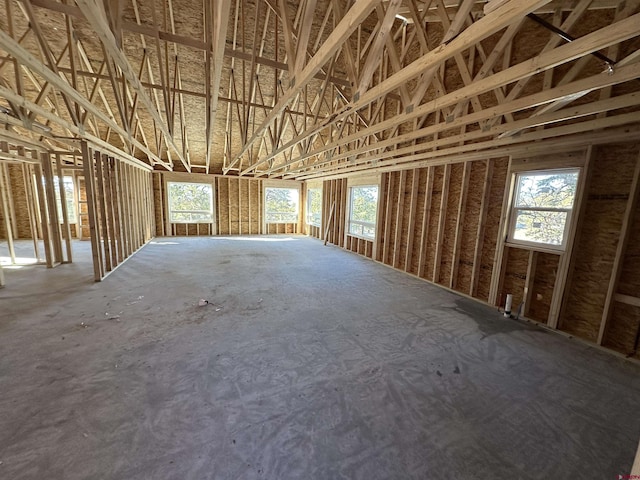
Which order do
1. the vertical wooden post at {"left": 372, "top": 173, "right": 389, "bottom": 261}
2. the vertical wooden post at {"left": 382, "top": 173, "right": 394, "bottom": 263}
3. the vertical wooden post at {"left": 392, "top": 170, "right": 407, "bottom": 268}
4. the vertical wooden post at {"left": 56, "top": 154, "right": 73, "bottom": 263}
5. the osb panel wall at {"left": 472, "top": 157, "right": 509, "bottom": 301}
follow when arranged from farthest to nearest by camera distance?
the vertical wooden post at {"left": 372, "top": 173, "right": 389, "bottom": 261} < the vertical wooden post at {"left": 382, "top": 173, "right": 394, "bottom": 263} < the vertical wooden post at {"left": 392, "top": 170, "right": 407, "bottom": 268} < the vertical wooden post at {"left": 56, "top": 154, "right": 73, "bottom": 263} < the osb panel wall at {"left": 472, "top": 157, "right": 509, "bottom": 301}

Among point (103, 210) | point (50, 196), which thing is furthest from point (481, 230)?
point (50, 196)

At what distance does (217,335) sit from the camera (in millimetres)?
3207

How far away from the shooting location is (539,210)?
13.2 feet

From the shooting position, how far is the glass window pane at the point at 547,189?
146 inches

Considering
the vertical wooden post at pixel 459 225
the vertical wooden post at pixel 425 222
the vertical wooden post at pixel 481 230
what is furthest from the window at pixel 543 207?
the vertical wooden post at pixel 425 222

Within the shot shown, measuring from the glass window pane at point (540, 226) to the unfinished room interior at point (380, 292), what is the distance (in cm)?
3

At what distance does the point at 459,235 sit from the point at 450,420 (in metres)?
3.90

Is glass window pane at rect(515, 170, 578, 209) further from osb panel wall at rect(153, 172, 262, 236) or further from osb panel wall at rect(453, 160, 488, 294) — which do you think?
osb panel wall at rect(153, 172, 262, 236)

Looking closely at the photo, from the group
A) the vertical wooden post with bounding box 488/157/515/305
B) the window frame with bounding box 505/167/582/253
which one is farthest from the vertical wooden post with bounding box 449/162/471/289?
the window frame with bounding box 505/167/582/253

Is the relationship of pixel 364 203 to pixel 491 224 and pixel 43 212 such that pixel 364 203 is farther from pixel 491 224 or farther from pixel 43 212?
pixel 43 212

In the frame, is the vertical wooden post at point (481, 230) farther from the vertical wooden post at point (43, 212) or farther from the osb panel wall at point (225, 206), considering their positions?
the osb panel wall at point (225, 206)

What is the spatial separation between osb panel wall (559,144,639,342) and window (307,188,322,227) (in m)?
8.61

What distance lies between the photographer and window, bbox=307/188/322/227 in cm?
1155

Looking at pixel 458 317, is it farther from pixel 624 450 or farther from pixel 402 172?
pixel 402 172
